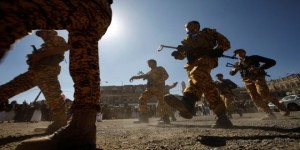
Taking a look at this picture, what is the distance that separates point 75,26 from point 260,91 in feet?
23.0

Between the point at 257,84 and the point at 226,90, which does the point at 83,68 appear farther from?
the point at 226,90

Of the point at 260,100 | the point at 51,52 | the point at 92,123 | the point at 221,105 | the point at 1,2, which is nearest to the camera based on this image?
the point at 1,2

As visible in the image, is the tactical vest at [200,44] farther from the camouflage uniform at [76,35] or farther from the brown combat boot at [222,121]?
the camouflage uniform at [76,35]

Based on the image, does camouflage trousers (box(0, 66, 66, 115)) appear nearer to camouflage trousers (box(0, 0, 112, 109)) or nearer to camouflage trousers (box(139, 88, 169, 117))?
camouflage trousers (box(0, 0, 112, 109))

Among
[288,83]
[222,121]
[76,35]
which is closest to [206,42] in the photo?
[222,121]

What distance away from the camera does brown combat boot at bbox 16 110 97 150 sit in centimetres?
154

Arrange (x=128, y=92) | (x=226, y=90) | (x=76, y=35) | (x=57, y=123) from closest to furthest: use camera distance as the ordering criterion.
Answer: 1. (x=76, y=35)
2. (x=57, y=123)
3. (x=226, y=90)
4. (x=128, y=92)

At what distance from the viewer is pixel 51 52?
163 inches

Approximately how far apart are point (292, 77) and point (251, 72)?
54.4m

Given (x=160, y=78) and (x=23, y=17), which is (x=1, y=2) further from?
(x=160, y=78)

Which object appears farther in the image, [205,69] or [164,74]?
[164,74]

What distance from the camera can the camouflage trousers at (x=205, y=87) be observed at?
12.7ft

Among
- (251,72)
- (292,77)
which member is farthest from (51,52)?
(292,77)

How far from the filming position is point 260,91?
7.00 m
